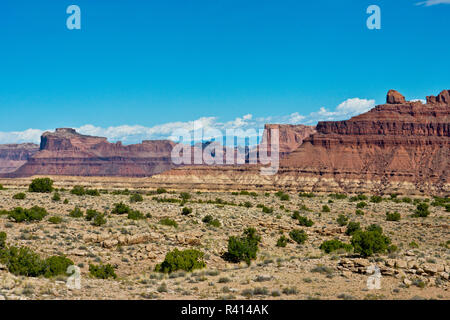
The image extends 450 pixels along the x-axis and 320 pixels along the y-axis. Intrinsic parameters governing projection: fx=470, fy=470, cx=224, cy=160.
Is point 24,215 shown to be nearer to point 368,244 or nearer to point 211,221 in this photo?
point 211,221

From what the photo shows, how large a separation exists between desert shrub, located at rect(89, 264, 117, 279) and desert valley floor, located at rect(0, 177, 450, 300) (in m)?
0.31

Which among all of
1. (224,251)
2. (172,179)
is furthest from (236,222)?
(172,179)

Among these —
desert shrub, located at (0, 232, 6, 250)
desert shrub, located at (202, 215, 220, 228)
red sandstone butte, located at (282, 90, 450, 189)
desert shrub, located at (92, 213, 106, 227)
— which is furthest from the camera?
red sandstone butte, located at (282, 90, 450, 189)

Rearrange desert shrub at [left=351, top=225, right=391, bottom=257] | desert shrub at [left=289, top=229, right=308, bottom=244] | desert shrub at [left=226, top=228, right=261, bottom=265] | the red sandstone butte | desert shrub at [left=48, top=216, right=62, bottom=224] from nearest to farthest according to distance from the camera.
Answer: desert shrub at [left=351, top=225, right=391, bottom=257] < desert shrub at [left=226, top=228, right=261, bottom=265] < desert shrub at [left=48, top=216, right=62, bottom=224] < desert shrub at [left=289, top=229, right=308, bottom=244] < the red sandstone butte

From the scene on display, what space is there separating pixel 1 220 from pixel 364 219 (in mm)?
30377

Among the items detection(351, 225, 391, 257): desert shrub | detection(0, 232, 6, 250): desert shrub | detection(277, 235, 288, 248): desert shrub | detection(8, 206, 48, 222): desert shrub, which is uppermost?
detection(8, 206, 48, 222): desert shrub

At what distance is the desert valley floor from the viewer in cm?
1532

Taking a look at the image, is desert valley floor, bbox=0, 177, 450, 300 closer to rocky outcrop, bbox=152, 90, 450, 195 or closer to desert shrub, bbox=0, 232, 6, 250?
desert shrub, bbox=0, 232, 6, 250

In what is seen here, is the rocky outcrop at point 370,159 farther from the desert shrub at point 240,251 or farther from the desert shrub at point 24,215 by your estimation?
the desert shrub at point 240,251

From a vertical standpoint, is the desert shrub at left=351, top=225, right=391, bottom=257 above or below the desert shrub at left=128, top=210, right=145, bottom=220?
below

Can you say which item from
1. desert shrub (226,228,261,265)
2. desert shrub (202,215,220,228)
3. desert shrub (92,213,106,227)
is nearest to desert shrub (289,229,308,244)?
desert shrub (202,215,220,228)

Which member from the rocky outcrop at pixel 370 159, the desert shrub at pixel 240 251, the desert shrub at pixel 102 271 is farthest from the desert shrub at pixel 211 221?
the rocky outcrop at pixel 370 159

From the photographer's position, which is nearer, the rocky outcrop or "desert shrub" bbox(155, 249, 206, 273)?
"desert shrub" bbox(155, 249, 206, 273)
